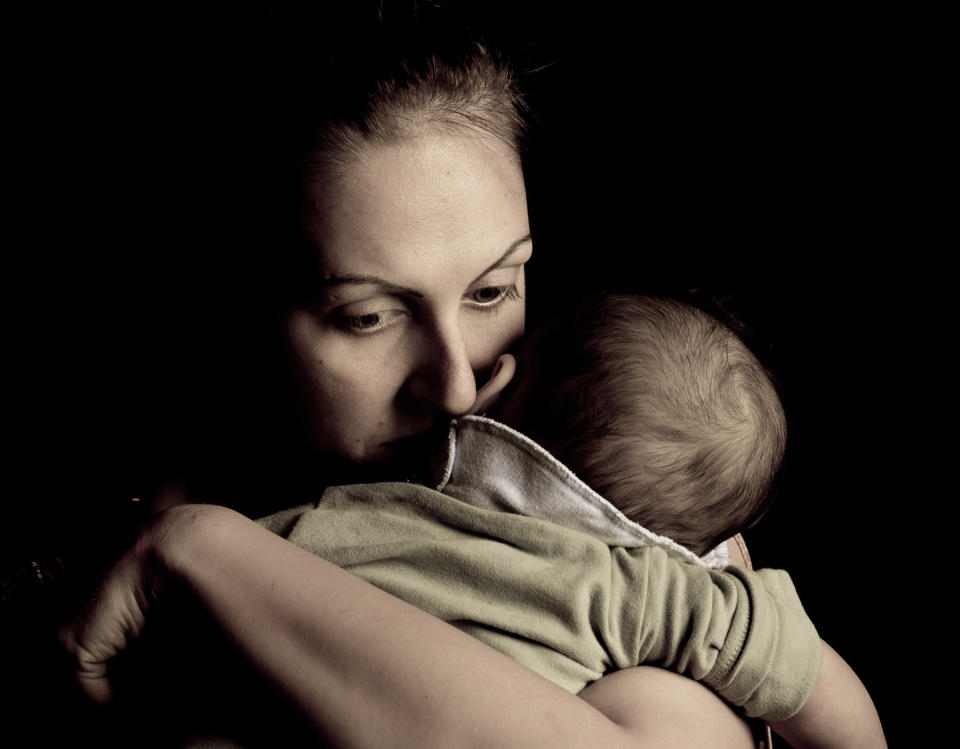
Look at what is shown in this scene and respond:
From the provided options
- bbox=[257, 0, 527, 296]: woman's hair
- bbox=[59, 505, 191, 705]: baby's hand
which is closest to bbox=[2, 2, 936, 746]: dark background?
bbox=[257, 0, 527, 296]: woman's hair

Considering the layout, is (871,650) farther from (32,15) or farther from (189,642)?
(32,15)

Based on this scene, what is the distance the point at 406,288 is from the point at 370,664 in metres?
0.46

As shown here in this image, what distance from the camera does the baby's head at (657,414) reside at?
40.4 inches

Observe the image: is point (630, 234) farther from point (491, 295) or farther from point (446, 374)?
point (446, 374)

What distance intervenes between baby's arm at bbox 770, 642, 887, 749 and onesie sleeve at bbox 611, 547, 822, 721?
0.15 feet

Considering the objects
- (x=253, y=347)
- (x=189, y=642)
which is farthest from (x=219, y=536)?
(x=253, y=347)

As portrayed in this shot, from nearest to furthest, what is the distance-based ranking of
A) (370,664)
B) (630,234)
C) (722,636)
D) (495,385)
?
1. (370,664)
2. (722,636)
3. (495,385)
4. (630,234)

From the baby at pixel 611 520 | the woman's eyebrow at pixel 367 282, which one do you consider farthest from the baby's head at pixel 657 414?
the woman's eyebrow at pixel 367 282

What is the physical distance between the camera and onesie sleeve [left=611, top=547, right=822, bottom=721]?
0.88 meters

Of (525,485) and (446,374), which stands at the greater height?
(446,374)

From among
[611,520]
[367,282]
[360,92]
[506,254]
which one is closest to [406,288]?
[367,282]

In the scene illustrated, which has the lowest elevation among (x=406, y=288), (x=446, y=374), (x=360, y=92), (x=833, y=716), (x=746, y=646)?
(x=833, y=716)

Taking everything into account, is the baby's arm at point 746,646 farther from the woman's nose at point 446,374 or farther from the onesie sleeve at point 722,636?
the woman's nose at point 446,374

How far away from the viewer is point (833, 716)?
950mm
